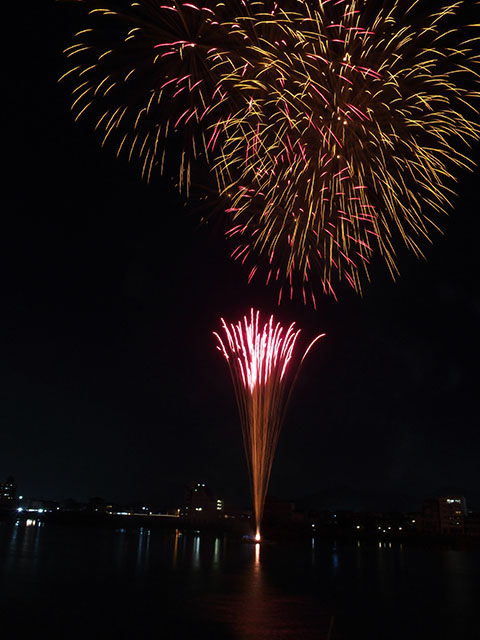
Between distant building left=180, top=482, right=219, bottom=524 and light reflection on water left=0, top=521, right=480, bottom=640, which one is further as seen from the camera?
distant building left=180, top=482, right=219, bottom=524

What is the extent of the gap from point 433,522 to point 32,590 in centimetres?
11962

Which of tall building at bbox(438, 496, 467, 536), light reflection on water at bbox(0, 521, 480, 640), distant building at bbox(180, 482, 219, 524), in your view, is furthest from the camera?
distant building at bbox(180, 482, 219, 524)

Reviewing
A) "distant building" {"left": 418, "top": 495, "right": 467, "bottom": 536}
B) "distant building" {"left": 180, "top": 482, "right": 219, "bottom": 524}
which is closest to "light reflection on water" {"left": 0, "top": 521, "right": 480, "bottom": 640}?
"distant building" {"left": 418, "top": 495, "right": 467, "bottom": 536}

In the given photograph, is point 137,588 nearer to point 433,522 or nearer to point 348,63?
point 348,63

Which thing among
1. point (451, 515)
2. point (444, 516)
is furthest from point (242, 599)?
point (451, 515)

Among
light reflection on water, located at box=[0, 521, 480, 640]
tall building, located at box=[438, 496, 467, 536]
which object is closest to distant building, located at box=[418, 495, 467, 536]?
tall building, located at box=[438, 496, 467, 536]

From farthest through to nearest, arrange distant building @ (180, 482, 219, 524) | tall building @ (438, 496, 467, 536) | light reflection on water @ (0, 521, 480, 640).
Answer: distant building @ (180, 482, 219, 524)
tall building @ (438, 496, 467, 536)
light reflection on water @ (0, 521, 480, 640)

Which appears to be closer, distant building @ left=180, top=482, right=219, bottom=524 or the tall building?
the tall building

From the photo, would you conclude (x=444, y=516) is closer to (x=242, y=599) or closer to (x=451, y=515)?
(x=451, y=515)

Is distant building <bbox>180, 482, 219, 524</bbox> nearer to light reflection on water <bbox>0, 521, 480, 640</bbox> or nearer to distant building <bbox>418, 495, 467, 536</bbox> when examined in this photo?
distant building <bbox>418, 495, 467, 536</bbox>

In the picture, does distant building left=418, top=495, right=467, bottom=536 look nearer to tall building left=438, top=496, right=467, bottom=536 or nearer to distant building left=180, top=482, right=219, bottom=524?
tall building left=438, top=496, right=467, bottom=536

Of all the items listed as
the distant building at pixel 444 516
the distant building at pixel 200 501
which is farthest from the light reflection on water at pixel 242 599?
the distant building at pixel 200 501

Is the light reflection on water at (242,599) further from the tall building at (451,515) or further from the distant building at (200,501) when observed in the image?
the distant building at (200,501)

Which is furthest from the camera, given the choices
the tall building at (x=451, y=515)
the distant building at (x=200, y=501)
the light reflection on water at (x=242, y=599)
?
the distant building at (x=200, y=501)
